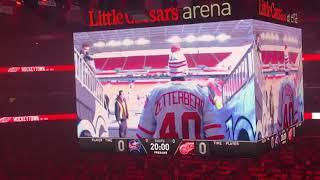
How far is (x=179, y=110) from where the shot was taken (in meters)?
8.20

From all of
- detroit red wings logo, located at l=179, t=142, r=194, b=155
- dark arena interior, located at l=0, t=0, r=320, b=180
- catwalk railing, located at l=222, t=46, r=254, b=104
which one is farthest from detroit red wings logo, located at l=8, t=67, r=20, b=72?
catwalk railing, located at l=222, t=46, r=254, b=104

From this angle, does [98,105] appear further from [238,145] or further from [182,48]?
[238,145]

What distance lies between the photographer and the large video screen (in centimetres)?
768

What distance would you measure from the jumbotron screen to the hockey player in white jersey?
2cm

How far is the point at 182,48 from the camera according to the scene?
8039 millimetres

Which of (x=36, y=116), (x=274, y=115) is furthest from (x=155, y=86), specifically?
(x=36, y=116)

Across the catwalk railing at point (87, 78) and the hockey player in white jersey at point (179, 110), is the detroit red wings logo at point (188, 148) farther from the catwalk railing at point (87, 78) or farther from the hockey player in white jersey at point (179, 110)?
the catwalk railing at point (87, 78)

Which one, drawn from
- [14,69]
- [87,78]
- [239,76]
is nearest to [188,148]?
[239,76]

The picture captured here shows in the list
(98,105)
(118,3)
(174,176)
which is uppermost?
(118,3)

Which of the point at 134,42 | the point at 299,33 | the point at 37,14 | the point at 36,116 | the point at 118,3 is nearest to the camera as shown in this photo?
the point at 134,42

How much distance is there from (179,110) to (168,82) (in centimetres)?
49

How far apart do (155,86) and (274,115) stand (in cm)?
199

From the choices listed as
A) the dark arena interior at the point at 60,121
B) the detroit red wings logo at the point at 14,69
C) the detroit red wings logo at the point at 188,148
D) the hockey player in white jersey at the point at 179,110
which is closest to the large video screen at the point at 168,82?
the hockey player in white jersey at the point at 179,110

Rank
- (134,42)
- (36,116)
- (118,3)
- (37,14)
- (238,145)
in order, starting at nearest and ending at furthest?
(238,145), (134,42), (118,3), (37,14), (36,116)
